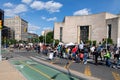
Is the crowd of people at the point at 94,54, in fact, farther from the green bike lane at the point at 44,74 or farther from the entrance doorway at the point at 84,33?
the entrance doorway at the point at 84,33

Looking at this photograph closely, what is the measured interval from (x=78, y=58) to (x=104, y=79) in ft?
36.9

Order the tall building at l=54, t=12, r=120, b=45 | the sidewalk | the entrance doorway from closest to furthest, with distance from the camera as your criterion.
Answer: the sidewalk → the tall building at l=54, t=12, r=120, b=45 → the entrance doorway

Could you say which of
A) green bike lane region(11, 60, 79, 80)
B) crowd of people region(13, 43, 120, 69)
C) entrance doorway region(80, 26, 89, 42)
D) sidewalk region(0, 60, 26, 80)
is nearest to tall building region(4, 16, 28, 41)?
entrance doorway region(80, 26, 89, 42)

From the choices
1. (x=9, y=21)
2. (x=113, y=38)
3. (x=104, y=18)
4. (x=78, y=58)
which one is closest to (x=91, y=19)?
(x=104, y=18)

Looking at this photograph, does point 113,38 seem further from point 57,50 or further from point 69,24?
point 57,50

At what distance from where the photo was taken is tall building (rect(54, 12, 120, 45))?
374 feet

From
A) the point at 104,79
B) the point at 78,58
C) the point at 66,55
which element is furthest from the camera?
the point at 66,55

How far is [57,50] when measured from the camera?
1316 inches

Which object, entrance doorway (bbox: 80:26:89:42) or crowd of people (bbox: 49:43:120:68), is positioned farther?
entrance doorway (bbox: 80:26:89:42)

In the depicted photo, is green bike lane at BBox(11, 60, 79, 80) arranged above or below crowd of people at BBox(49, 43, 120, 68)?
below

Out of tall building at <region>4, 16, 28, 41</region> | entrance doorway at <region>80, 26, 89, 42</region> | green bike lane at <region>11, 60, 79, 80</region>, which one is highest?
tall building at <region>4, 16, 28, 41</region>

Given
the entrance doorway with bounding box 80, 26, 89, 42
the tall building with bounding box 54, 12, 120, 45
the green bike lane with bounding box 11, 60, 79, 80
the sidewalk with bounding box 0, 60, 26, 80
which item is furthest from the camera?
the entrance doorway with bounding box 80, 26, 89, 42

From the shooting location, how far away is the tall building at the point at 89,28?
374 feet

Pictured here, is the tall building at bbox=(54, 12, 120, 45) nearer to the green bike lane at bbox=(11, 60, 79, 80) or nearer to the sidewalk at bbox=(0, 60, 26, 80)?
the green bike lane at bbox=(11, 60, 79, 80)
